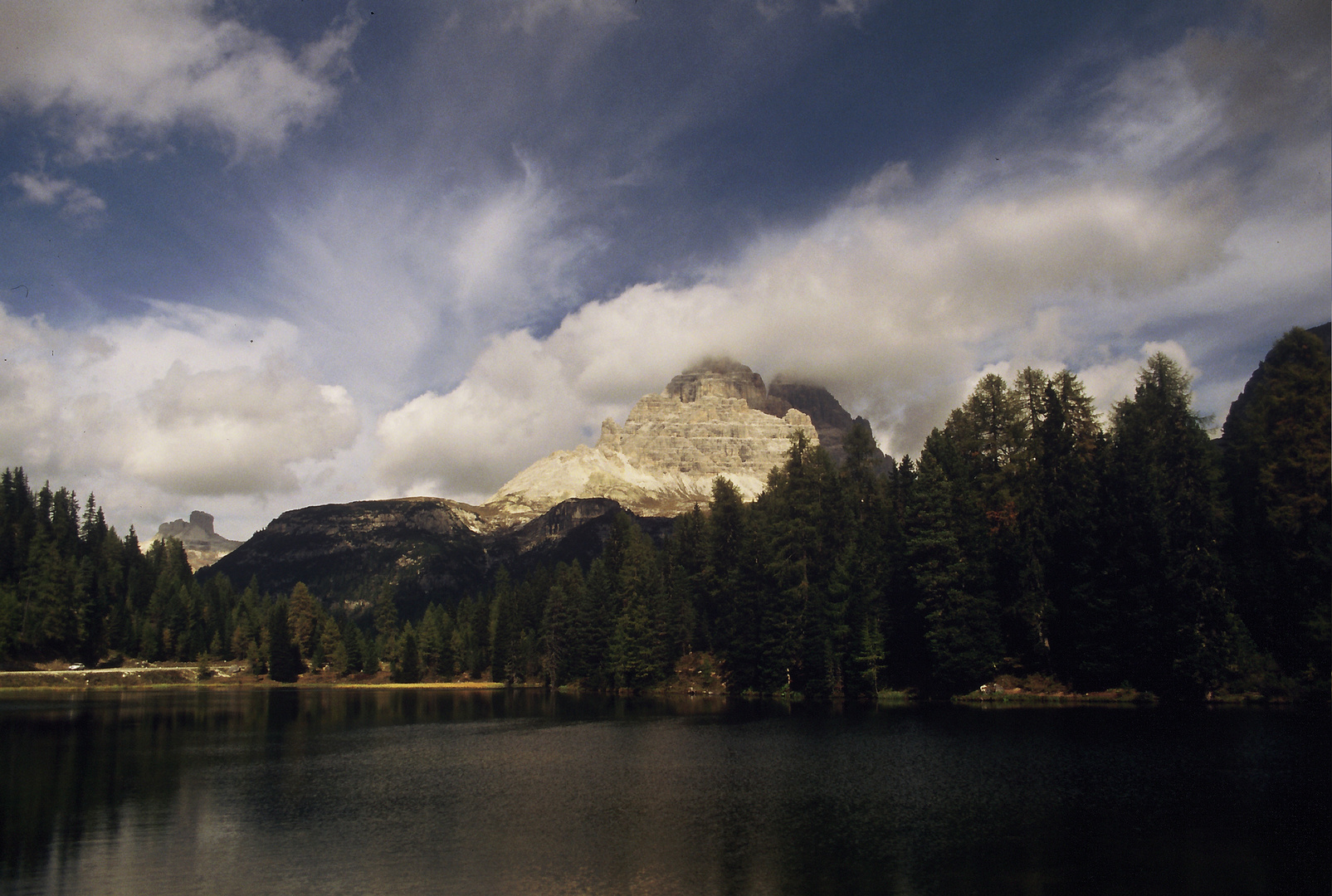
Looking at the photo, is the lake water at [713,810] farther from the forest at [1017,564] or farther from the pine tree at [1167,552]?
the forest at [1017,564]

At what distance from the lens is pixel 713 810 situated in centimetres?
3531

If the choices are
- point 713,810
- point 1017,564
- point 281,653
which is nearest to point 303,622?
point 281,653

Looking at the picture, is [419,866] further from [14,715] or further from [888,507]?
[14,715]

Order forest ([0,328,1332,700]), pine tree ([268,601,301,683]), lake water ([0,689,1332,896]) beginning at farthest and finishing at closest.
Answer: pine tree ([268,601,301,683])
forest ([0,328,1332,700])
lake water ([0,689,1332,896])

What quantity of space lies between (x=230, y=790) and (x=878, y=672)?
6316cm

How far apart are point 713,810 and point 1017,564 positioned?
53163mm

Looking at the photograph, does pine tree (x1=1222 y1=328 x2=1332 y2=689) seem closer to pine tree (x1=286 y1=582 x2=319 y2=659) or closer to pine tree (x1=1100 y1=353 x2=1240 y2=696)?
pine tree (x1=1100 y1=353 x2=1240 y2=696)

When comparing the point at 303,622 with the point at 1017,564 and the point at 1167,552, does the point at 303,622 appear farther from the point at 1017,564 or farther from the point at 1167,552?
the point at 1167,552

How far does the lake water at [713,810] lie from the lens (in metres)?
25.6

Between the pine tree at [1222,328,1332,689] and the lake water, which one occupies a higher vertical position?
the pine tree at [1222,328,1332,689]

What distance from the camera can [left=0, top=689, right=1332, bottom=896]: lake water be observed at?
25625 mm

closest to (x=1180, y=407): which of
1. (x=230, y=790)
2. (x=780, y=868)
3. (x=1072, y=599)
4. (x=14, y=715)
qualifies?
(x=1072, y=599)

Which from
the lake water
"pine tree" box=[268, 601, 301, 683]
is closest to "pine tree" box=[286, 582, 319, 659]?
"pine tree" box=[268, 601, 301, 683]

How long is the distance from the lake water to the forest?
8.59 m
